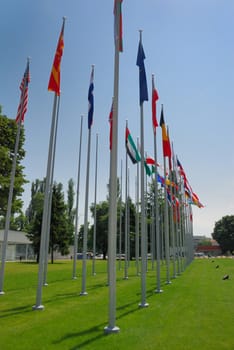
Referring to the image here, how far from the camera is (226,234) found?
89.3 meters

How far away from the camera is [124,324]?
8070 mm

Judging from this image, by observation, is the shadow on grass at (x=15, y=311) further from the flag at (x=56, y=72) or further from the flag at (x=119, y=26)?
the flag at (x=119, y=26)

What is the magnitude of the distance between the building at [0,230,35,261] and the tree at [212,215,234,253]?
59.5 m

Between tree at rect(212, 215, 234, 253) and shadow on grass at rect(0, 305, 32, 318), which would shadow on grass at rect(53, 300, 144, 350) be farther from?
tree at rect(212, 215, 234, 253)

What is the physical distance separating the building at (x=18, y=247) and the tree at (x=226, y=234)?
195ft

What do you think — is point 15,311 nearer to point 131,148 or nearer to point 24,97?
point 24,97

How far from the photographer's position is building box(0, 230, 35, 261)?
47.0m

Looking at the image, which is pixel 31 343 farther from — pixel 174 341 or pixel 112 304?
pixel 174 341

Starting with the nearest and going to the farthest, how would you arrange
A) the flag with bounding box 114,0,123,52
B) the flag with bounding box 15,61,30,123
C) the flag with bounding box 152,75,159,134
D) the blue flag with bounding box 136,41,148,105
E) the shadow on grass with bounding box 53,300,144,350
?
1. the shadow on grass with bounding box 53,300,144,350
2. the flag with bounding box 114,0,123,52
3. the blue flag with bounding box 136,41,148,105
4. the flag with bounding box 152,75,159,134
5. the flag with bounding box 15,61,30,123

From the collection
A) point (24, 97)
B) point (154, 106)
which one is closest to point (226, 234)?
point (154, 106)

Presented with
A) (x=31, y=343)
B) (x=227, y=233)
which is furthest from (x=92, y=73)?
(x=227, y=233)

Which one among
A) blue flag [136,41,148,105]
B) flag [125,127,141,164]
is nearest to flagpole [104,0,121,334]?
blue flag [136,41,148,105]

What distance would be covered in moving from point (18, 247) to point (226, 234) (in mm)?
63293

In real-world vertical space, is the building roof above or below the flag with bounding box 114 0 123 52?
below
